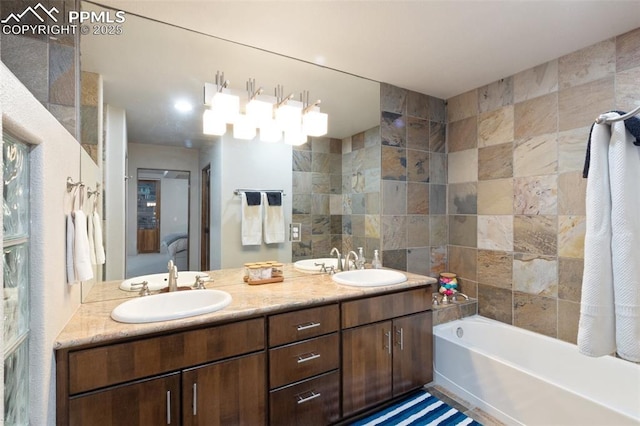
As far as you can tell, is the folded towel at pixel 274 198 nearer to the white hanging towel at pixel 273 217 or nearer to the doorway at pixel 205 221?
the white hanging towel at pixel 273 217

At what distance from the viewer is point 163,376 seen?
1.34 meters

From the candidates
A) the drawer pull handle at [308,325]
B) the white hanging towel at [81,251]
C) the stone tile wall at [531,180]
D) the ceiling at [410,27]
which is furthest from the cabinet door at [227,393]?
the stone tile wall at [531,180]

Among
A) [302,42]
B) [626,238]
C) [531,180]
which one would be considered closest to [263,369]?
[626,238]

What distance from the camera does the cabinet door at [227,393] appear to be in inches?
→ 55.0

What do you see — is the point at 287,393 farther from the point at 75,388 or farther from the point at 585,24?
the point at 585,24

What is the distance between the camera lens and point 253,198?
2.18m

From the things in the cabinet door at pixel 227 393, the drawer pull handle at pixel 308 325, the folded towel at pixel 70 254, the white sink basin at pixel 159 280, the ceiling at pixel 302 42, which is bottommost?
the cabinet door at pixel 227 393

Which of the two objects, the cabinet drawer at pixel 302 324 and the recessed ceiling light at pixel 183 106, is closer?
the cabinet drawer at pixel 302 324

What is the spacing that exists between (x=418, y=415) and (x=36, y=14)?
3.05 meters

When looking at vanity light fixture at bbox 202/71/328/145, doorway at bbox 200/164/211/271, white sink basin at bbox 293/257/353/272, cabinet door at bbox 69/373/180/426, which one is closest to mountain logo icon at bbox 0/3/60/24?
vanity light fixture at bbox 202/71/328/145

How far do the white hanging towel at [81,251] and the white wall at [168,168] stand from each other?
0.52 m

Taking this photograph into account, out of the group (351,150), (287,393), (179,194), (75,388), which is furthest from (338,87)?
(75,388)

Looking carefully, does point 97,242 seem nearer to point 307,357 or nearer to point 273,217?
A: point 273,217

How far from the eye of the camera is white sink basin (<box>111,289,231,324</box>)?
1465 millimetres
